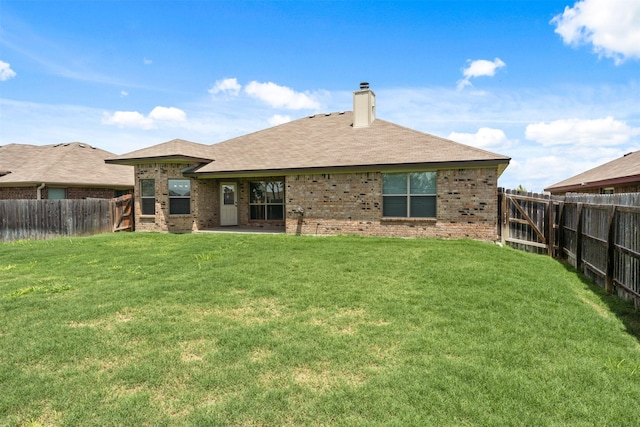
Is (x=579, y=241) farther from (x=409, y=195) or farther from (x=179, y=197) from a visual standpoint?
(x=179, y=197)

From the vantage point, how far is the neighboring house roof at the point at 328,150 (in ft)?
43.8

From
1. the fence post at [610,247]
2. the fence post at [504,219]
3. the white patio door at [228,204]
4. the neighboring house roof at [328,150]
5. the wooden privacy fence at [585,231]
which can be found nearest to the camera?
the wooden privacy fence at [585,231]

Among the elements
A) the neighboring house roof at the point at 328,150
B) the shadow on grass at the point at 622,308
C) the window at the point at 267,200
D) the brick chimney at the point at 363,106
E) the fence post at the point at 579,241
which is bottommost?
the shadow on grass at the point at 622,308

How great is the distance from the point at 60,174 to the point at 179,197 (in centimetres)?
907

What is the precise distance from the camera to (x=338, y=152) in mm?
15578

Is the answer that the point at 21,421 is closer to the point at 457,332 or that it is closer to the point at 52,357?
the point at 52,357

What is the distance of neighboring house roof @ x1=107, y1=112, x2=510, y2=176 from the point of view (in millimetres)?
13344

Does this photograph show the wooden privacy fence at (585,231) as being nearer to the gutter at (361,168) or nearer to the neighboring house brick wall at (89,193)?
the gutter at (361,168)

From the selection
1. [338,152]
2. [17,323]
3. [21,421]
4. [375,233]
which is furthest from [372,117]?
[21,421]

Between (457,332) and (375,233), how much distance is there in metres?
9.27

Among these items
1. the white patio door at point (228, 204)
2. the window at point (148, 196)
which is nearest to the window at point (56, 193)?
the window at point (148, 196)

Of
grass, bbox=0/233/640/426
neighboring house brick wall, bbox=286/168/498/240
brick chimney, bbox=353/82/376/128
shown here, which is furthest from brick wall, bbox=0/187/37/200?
brick chimney, bbox=353/82/376/128

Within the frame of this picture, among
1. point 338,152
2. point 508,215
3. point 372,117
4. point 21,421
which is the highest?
point 372,117

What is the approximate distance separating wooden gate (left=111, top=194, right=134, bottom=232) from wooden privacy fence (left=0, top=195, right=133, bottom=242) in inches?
14.0
